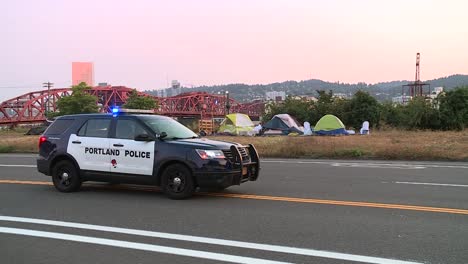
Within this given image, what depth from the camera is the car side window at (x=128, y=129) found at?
30.7ft

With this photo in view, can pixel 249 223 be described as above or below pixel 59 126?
below

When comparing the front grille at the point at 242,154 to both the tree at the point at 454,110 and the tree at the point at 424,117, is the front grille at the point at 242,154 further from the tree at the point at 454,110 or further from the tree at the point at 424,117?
the tree at the point at 454,110

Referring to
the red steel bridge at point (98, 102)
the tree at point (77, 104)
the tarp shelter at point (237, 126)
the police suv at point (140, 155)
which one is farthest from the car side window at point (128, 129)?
the red steel bridge at point (98, 102)

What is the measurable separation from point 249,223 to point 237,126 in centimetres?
3354

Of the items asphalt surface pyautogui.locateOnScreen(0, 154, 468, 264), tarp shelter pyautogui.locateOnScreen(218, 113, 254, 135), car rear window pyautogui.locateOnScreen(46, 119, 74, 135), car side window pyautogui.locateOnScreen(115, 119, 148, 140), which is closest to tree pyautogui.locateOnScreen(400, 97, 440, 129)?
tarp shelter pyautogui.locateOnScreen(218, 113, 254, 135)

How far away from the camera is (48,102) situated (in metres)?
142

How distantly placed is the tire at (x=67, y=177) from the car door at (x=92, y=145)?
255 mm

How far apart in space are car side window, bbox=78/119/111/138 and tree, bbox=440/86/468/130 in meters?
34.1

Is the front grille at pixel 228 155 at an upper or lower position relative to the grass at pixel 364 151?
upper

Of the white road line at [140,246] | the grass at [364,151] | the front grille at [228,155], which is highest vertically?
the front grille at [228,155]

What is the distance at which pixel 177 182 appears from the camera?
29.0 ft

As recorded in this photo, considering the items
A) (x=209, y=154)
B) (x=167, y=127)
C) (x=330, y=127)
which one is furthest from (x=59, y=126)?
(x=330, y=127)

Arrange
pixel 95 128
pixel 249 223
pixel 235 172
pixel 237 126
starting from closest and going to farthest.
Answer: pixel 249 223 → pixel 235 172 → pixel 95 128 → pixel 237 126

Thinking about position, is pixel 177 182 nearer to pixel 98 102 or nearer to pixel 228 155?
pixel 228 155
